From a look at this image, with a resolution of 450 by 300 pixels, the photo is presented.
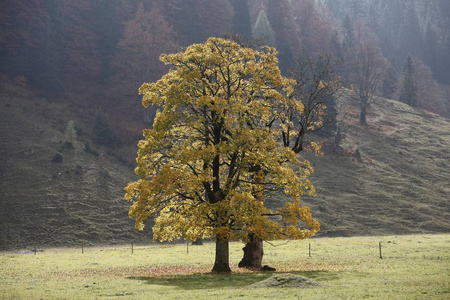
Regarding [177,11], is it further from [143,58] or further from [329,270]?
[329,270]

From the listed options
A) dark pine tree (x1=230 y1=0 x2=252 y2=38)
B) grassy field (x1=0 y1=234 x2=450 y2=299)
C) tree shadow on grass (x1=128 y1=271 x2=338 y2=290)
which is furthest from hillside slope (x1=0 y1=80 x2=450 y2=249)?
dark pine tree (x1=230 y1=0 x2=252 y2=38)

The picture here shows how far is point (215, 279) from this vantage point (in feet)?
89.8

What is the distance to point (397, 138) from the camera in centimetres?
10481

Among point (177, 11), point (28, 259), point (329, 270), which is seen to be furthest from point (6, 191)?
point (177, 11)

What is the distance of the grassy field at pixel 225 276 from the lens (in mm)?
21531

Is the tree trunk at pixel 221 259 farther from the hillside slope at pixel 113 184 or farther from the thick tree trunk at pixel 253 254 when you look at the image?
the hillside slope at pixel 113 184

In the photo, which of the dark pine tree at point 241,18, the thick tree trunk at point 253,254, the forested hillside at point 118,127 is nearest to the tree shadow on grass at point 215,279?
the thick tree trunk at point 253,254

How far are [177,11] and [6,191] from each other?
71207 mm

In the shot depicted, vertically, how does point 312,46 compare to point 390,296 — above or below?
above

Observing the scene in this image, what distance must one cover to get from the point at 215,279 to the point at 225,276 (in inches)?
48.8

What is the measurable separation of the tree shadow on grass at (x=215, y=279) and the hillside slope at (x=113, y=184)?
31.8 m

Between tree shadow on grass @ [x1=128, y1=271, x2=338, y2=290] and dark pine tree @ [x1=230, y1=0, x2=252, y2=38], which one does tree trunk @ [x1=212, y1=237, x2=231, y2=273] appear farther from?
dark pine tree @ [x1=230, y1=0, x2=252, y2=38]

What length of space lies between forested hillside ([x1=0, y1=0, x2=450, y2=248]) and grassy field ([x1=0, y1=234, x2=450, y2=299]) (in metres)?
19.5

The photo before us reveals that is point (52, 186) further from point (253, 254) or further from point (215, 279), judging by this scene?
point (215, 279)
